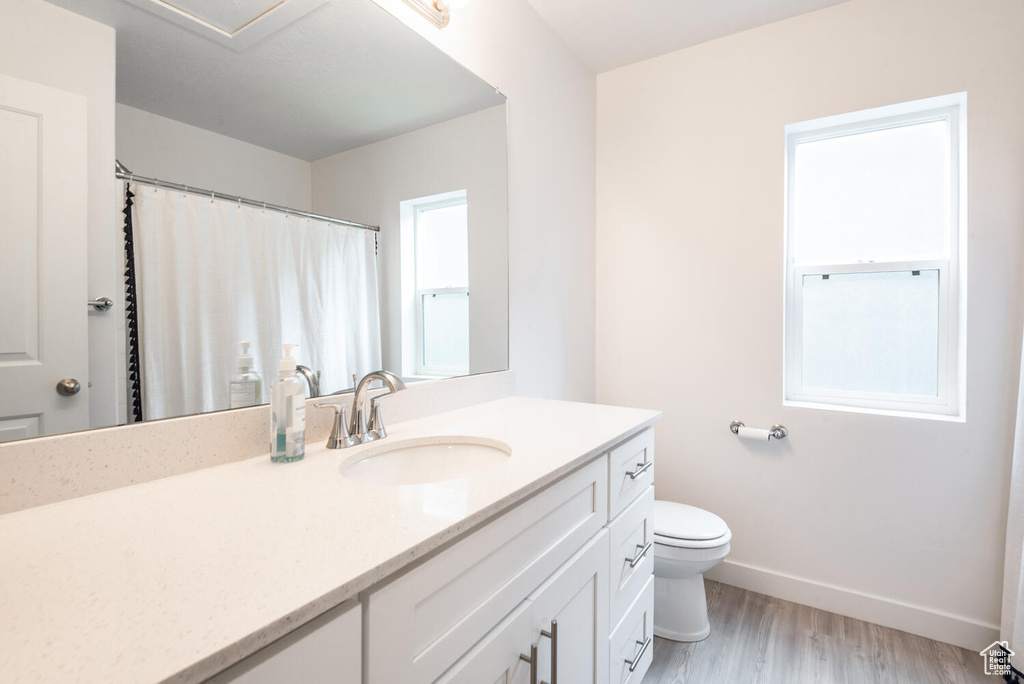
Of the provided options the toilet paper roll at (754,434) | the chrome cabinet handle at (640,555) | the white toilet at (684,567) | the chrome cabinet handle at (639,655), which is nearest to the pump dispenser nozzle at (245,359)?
the chrome cabinet handle at (640,555)

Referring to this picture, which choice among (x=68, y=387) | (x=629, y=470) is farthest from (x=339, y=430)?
(x=629, y=470)

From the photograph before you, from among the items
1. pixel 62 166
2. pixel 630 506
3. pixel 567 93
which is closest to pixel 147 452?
pixel 62 166

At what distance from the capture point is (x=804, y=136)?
80.9 inches

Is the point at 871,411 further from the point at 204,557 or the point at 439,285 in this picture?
the point at 204,557

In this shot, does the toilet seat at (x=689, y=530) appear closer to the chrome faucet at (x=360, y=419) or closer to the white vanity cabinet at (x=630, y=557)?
the white vanity cabinet at (x=630, y=557)

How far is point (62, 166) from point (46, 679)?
0.73 metres

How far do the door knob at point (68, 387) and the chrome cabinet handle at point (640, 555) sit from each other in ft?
4.12

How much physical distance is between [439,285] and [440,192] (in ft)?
0.97

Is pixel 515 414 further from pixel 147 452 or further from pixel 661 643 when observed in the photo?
pixel 661 643

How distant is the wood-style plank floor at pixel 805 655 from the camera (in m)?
1.56

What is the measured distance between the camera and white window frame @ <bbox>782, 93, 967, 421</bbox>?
1.74 m

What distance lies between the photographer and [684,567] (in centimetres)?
171

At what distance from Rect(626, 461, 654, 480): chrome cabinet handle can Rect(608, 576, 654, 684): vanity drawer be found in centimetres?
36

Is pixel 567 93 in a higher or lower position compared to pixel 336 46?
higher
